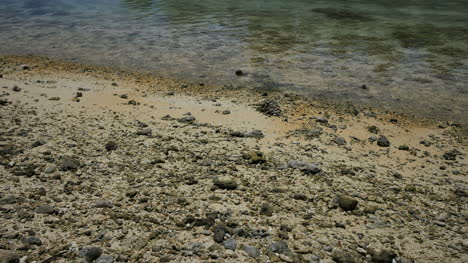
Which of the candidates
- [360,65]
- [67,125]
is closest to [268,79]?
[360,65]

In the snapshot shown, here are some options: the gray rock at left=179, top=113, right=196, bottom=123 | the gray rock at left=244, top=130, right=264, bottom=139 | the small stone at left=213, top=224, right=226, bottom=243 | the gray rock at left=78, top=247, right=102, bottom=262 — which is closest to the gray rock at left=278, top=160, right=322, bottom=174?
the gray rock at left=244, top=130, right=264, bottom=139

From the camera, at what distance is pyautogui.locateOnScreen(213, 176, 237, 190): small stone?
5.09 m

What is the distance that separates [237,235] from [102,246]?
1.70 meters

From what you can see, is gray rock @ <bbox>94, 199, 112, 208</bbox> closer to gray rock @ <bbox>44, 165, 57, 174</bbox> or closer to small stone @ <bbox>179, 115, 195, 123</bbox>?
gray rock @ <bbox>44, 165, 57, 174</bbox>

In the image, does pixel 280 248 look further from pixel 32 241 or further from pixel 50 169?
pixel 50 169

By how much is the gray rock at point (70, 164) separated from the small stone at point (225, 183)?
241cm

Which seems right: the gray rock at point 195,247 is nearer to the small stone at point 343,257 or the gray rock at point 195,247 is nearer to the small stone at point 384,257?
the small stone at point 343,257

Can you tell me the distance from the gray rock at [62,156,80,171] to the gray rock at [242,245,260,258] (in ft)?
10.7

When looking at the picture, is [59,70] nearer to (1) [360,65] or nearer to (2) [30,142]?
(2) [30,142]

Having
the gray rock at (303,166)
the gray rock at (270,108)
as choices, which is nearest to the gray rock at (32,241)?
the gray rock at (303,166)

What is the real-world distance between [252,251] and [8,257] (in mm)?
2769

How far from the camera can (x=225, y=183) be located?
5.13m

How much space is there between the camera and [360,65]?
12906mm

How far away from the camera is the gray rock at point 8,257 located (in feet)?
11.2
